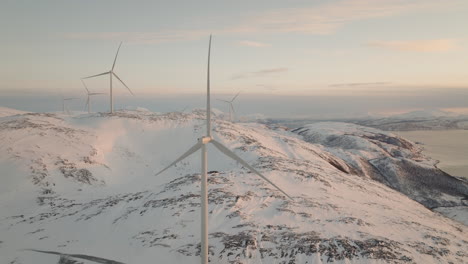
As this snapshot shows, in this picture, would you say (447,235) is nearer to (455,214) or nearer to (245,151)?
(455,214)

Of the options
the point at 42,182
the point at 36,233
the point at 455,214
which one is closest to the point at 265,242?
the point at 36,233

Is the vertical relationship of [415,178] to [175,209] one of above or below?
below

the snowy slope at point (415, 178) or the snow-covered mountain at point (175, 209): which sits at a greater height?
the snow-covered mountain at point (175, 209)

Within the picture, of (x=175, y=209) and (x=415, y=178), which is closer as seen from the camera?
(x=175, y=209)

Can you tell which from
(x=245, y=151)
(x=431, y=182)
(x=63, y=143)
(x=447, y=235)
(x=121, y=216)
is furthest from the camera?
(x=431, y=182)

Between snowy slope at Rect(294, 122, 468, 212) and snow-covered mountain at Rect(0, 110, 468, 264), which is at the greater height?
snow-covered mountain at Rect(0, 110, 468, 264)

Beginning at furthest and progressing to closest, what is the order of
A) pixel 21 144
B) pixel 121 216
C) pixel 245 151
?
pixel 245 151
pixel 21 144
pixel 121 216

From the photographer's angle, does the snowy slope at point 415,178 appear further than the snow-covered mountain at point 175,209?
Yes

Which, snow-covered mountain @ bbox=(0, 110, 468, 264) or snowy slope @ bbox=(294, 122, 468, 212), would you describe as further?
snowy slope @ bbox=(294, 122, 468, 212)
